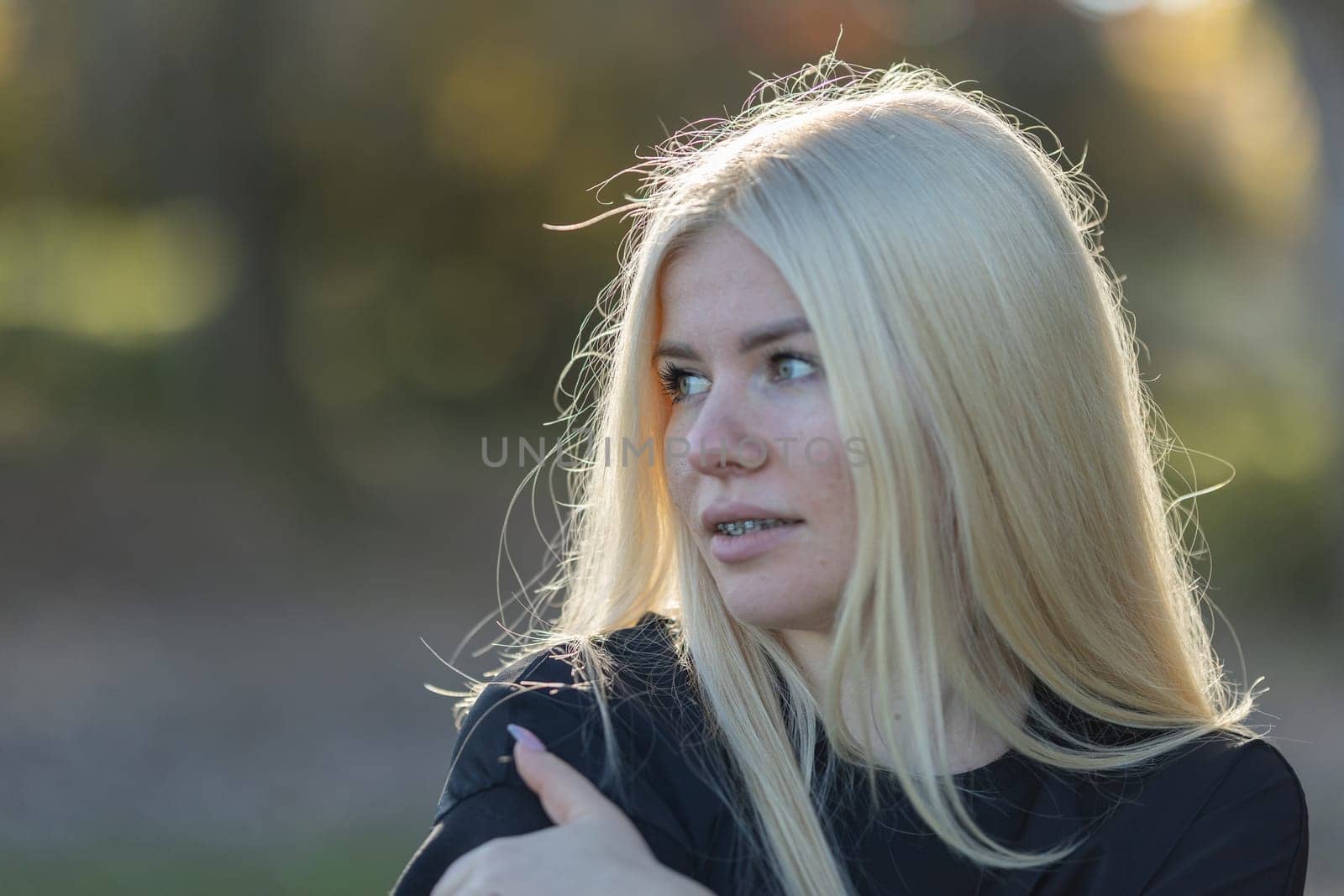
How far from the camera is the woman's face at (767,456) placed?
1980 millimetres

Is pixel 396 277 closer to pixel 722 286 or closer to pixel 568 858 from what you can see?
pixel 722 286

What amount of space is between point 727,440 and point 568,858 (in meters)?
0.66

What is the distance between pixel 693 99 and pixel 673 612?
8193 millimetres

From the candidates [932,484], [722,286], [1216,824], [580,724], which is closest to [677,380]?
[722,286]

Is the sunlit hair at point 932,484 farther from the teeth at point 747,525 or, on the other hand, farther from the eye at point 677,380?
the teeth at point 747,525

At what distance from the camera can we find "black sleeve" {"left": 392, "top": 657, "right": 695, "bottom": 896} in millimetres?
1825

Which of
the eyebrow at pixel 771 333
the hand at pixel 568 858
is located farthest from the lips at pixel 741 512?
the hand at pixel 568 858

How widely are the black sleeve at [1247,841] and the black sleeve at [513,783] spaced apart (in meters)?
0.74

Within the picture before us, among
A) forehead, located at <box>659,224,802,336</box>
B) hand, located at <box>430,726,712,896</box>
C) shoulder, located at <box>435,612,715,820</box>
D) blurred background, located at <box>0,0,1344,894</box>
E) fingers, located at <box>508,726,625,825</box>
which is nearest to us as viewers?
hand, located at <box>430,726,712,896</box>

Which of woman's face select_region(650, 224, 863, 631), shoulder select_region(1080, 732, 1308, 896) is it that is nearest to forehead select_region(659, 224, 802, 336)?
woman's face select_region(650, 224, 863, 631)

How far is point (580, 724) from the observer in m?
1.99

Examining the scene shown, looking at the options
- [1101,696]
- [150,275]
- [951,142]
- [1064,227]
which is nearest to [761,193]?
[951,142]

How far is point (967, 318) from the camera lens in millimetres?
2016

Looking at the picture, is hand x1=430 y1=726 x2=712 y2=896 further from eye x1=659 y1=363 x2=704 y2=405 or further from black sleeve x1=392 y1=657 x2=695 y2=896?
eye x1=659 y1=363 x2=704 y2=405
